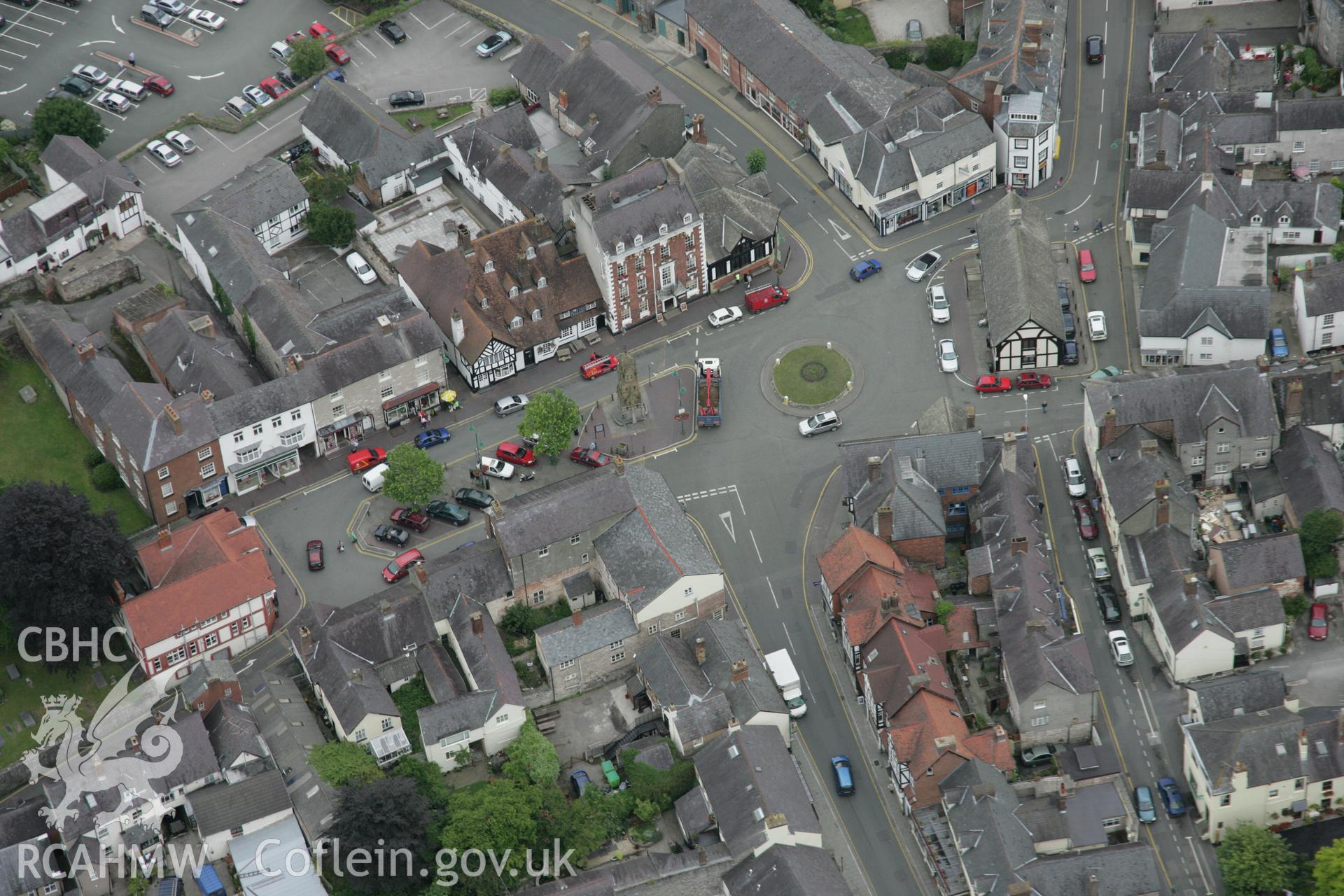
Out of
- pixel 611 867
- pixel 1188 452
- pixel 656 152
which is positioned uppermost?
pixel 656 152

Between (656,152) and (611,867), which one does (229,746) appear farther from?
(656,152)

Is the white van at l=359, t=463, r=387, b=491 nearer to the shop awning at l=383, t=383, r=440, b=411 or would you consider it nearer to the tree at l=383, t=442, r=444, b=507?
the tree at l=383, t=442, r=444, b=507

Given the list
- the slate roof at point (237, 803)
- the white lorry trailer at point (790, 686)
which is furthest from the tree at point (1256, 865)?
the slate roof at point (237, 803)

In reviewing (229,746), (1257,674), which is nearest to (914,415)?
(1257,674)


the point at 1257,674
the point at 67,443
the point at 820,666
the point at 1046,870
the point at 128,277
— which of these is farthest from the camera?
the point at 128,277

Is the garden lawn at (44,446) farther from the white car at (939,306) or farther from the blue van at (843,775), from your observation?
the white car at (939,306)

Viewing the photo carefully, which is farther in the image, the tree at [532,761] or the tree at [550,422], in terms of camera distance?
the tree at [550,422]
